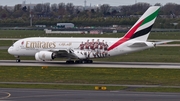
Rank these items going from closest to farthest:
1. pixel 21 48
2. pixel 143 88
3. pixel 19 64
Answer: pixel 143 88
pixel 19 64
pixel 21 48

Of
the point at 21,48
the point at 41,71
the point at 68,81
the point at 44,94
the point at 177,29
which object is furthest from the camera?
the point at 177,29

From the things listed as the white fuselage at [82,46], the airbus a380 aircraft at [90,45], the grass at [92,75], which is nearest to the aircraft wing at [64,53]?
the airbus a380 aircraft at [90,45]

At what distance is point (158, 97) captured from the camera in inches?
1451

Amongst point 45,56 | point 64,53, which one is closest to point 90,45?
point 64,53

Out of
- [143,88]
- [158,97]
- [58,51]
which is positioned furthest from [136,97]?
A: [58,51]

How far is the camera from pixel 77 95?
124ft

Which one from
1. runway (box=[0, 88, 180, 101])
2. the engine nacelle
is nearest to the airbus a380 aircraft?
the engine nacelle

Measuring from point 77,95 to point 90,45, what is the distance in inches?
1099

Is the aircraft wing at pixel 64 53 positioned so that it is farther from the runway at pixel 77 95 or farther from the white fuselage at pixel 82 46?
the runway at pixel 77 95

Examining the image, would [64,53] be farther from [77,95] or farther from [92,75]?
[77,95]

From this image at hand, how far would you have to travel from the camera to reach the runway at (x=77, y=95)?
3584 cm

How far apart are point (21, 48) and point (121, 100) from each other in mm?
34606

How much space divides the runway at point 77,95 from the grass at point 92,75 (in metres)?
7.12

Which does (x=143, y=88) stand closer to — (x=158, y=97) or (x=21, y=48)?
(x=158, y=97)
